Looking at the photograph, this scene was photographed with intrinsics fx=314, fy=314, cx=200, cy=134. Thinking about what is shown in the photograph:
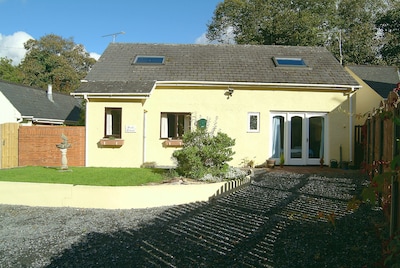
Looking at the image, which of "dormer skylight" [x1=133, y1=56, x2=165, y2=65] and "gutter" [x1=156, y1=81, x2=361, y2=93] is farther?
"dormer skylight" [x1=133, y1=56, x2=165, y2=65]

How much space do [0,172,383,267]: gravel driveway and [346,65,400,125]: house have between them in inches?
508

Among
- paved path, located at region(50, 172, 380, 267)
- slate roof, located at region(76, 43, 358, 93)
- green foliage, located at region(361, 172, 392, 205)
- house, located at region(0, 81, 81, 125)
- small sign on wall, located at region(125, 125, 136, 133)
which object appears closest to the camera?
green foliage, located at region(361, 172, 392, 205)

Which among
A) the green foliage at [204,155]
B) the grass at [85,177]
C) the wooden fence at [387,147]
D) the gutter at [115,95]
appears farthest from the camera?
the gutter at [115,95]

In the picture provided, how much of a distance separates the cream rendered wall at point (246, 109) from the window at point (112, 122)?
1269 mm

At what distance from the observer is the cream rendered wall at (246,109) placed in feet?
46.5

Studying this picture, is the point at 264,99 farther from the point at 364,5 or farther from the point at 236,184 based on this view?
the point at 364,5

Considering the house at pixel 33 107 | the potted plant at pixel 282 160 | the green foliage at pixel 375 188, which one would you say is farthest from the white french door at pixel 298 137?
the house at pixel 33 107

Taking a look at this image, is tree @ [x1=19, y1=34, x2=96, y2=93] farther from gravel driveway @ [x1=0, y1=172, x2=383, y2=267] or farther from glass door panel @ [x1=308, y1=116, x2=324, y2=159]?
gravel driveway @ [x1=0, y1=172, x2=383, y2=267]

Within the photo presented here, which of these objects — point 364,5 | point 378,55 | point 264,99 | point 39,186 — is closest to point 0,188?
point 39,186

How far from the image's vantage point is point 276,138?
14.3 m

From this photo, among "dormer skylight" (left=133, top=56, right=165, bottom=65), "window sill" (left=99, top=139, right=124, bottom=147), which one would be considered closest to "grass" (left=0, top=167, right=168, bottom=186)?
"window sill" (left=99, top=139, right=124, bottom=147)

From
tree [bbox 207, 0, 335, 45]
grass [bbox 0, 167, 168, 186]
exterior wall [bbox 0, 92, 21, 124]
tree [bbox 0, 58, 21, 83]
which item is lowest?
grass [bbox 0, 167, 168, 186]

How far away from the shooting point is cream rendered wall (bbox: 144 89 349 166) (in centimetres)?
1418

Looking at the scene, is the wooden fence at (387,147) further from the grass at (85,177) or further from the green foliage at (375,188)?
the grass at (85,177)
